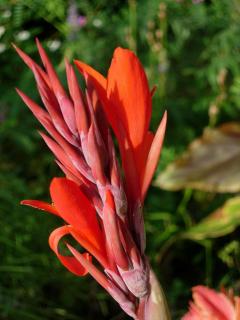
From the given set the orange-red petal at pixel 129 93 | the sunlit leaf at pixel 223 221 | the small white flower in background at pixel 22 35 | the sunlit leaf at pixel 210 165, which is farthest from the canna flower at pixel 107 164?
the small white flower in background at pixel 22 35

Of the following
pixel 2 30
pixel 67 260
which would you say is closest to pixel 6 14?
pixel 2 30

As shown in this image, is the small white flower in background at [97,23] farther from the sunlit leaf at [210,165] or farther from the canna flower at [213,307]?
the canna flower at [213,307]

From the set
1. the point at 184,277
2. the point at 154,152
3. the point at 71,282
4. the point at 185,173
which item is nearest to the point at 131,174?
the point at 154,152

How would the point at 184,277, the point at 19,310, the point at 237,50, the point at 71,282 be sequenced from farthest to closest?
the point at 237,50 → the point at 184,277 → the point at 71,282 → the point at 19,310

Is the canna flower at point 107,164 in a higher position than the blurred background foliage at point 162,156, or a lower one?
higher

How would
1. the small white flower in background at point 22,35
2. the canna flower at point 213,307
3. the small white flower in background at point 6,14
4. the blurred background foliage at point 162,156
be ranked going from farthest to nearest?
the small white flower in background at point 22,35, the small white flower in background at point 6,14, the blurred background foliage at point 162,156, the canna flower at point 213,307

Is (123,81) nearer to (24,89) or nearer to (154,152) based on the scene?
(154,152)

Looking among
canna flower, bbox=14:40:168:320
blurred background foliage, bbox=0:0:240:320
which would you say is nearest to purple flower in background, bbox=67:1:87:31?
blurred background foliage, bbox=0:0:240:320
